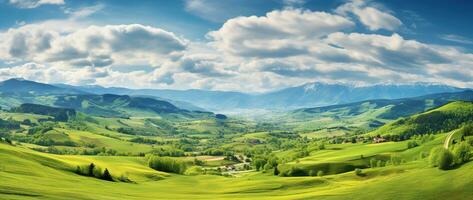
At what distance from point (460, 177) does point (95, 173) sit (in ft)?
342

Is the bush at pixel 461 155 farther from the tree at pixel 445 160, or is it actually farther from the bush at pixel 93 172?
the bush at pixel 93 172

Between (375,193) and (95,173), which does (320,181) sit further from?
(95,173)

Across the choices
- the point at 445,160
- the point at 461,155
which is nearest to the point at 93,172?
the point at 445,160

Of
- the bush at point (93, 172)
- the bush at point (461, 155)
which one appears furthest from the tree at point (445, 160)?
the bush at point (93, 172)

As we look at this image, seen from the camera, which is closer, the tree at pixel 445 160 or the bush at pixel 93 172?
the tree at pixel 445 160

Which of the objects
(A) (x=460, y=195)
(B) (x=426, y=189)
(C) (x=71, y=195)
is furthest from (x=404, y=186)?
(C) (x=71, y=195)

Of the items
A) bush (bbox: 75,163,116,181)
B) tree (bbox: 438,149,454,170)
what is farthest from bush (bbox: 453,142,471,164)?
bush (bbox: 75,163,116,181)

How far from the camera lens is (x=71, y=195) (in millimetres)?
84938

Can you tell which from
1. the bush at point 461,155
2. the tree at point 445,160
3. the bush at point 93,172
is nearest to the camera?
the tree at point 445,160

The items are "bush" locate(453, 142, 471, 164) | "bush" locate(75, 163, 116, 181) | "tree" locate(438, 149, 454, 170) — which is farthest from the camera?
"bush" locate(75, 163, 116, 181)

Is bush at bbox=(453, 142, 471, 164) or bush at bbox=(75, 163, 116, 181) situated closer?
bush at bbox=(453, 142, 471, 164)

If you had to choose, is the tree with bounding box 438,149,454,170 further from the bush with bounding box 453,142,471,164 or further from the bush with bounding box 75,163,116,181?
the bush with bounding box 75,163,116,181

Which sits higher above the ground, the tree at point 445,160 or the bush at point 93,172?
the tree at point 445,160

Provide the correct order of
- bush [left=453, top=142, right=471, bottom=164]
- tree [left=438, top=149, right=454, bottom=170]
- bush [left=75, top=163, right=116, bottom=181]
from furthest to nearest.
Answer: bush [left=75, top=163, right=116, bottom=181] < bush [left=453, top=142, right=471, bottom=164] < tree [left=438, top=149, right=454, bottom=170]
